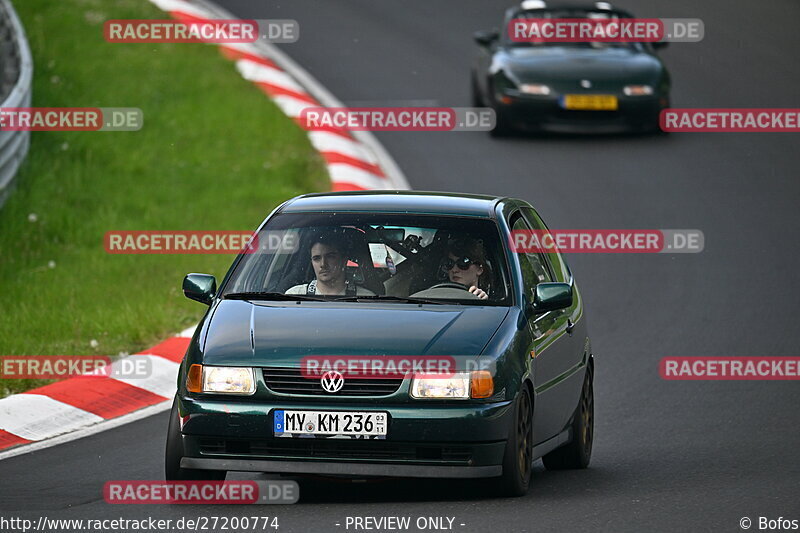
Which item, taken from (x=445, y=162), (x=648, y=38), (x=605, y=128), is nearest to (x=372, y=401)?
(x=445, y=162)

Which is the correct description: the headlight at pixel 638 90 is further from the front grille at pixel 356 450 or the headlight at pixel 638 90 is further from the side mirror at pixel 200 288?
the front grille at pixel 356 450

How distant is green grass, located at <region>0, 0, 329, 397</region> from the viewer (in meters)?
14.3

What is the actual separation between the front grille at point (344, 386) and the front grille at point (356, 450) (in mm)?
219

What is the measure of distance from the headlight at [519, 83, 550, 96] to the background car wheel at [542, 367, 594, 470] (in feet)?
37.4

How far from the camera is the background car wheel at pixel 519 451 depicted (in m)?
8.44

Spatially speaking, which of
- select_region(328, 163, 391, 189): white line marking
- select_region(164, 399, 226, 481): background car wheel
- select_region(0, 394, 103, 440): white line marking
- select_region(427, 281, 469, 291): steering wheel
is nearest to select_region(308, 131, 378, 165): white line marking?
select_region(328, 163, 391, 189): white line marking

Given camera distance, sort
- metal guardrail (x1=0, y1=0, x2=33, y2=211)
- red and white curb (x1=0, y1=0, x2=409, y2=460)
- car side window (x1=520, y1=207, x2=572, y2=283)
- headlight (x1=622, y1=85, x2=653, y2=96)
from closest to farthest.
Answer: car side window (x1=520, y1=207, x2=572, y2=283) < red and white curb (x1=0, y1=0, x2=409, y2=460) < metal guardrail (x1=0, y1=0, x2=33, y2=211) < headlight (x1=622, y1=85, x2=653, y2=96)

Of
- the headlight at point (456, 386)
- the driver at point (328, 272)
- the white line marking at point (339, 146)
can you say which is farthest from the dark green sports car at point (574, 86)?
the headlight at point (456, 386)

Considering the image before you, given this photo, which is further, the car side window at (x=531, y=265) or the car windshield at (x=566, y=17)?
the car windshield at (x=566, y=17)

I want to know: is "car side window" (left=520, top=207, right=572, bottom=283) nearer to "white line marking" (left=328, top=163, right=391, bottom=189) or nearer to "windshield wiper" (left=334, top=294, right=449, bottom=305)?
"windshield wiper" (left=334, top=294, right=449, bottom=305)

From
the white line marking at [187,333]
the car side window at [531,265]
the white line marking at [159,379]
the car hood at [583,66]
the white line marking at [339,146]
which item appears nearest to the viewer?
the car side window at [531,265]

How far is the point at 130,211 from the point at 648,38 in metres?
8.55

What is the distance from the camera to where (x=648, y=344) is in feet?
47.2

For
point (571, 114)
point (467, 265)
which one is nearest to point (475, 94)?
point (571, 114)
